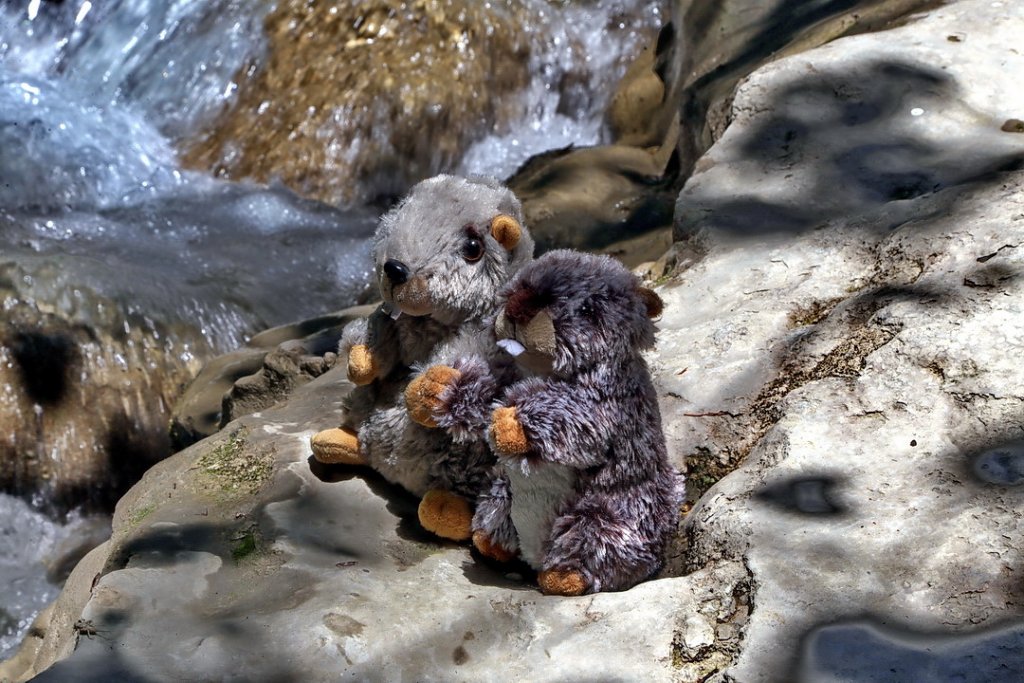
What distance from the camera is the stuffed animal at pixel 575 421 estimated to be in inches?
98.8

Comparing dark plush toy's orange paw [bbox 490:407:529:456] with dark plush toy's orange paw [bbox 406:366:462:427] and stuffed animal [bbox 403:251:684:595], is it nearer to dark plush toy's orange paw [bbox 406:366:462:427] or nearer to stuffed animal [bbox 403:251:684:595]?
stuffed animal [bbox 403:251:684:595]

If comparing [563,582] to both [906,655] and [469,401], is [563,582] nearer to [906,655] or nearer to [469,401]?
[469,401]

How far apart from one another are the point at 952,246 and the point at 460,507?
5.08ft

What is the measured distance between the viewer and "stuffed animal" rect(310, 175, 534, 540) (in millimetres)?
2773

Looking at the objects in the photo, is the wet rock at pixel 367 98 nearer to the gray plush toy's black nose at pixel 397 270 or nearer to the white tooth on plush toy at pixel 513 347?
the gray plush toy's black nose at pixel 397 270

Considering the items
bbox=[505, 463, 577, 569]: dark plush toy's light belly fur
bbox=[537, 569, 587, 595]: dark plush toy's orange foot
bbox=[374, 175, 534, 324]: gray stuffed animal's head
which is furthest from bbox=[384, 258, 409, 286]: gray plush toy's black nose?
bbox=[537, 569, 587, 595]: dark plush toy's orange foot

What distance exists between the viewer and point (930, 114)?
4.01 meters

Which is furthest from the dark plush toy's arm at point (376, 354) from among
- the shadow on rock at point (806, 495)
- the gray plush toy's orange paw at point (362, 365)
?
the shadow on rock at point (806, 495)

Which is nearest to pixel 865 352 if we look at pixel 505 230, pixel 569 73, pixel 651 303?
pixel 651 303

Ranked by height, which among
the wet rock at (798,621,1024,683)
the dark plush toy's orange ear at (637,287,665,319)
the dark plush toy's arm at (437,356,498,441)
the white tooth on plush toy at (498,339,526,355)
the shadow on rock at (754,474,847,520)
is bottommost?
the shadow on rock at (754,474,847,520)

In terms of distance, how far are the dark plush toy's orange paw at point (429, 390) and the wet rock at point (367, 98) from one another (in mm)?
5026

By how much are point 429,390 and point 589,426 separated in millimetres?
420

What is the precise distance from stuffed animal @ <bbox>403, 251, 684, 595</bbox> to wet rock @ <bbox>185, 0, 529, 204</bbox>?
16.8 ft

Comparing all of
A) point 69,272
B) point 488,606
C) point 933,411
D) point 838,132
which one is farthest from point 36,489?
point 933,411
